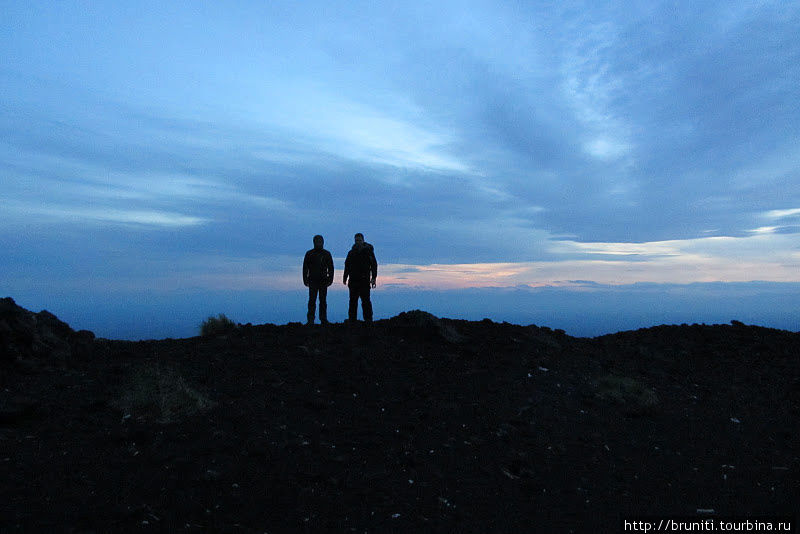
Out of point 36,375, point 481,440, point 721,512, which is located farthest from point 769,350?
point 36,375

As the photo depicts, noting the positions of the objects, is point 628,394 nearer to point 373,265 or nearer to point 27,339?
point 373,265

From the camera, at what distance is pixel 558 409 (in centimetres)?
923

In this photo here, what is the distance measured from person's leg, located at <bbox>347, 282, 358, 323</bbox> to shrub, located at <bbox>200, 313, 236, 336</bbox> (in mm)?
3180

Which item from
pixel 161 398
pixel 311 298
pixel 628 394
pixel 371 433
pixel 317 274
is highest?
pixel 317 274

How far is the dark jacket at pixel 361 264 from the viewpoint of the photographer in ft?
48.0

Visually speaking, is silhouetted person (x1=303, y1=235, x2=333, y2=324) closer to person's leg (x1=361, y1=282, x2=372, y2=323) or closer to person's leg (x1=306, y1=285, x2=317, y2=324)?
person's leg (x1=306, y1=285, x2=317, y2=324)

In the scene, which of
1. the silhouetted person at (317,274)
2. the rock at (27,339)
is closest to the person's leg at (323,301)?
the silhouetted person at (317,274)

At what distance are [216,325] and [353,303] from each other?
3712mm

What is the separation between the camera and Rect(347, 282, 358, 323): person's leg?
1480 cm

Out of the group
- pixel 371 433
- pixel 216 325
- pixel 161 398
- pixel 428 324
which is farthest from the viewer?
pixel 216 325

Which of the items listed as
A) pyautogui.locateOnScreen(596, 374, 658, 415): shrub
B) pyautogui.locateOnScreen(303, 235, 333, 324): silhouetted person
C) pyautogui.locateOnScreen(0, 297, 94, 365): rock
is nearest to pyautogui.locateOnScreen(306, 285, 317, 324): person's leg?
pyautogui.locateOnScreen(303, 235, 333, 324): silhouetted person

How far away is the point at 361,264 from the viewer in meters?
14.6

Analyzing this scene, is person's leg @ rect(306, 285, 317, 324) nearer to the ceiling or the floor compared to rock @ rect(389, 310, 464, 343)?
nearer to the ceiling

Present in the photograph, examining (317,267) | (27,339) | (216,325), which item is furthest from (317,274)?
(27,339)
